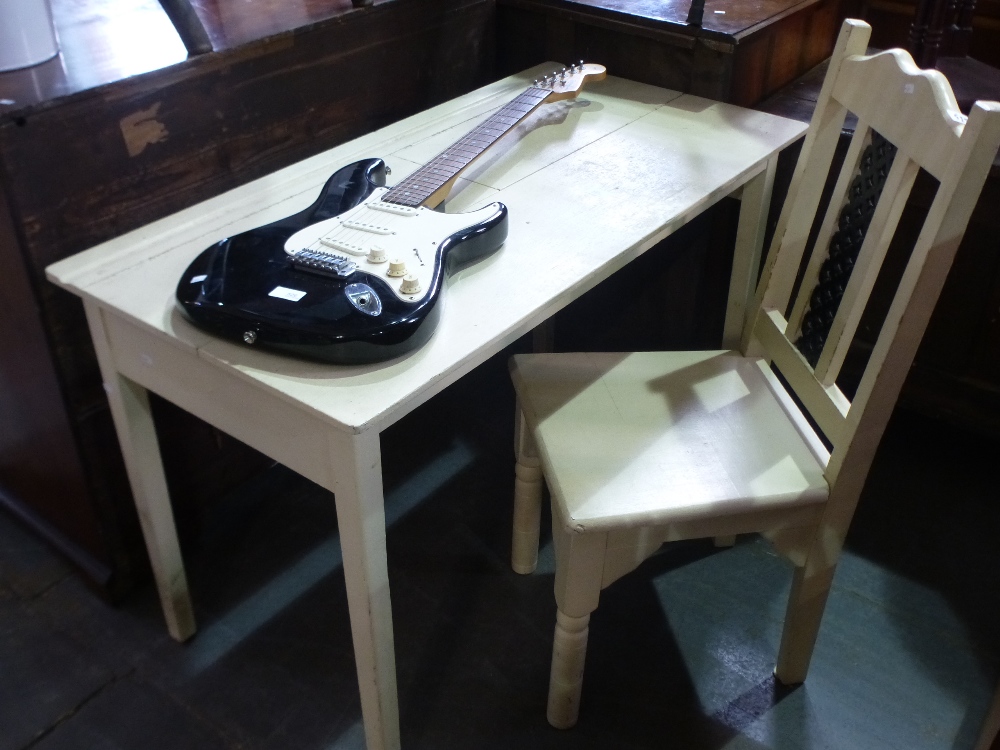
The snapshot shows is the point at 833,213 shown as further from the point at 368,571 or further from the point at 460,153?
the point at 368,571

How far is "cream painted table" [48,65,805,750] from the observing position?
916mm

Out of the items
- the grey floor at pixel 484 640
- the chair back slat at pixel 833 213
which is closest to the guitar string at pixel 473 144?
the chair back slat at pixel 833 213

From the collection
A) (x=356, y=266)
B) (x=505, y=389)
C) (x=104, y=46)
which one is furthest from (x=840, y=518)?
(x=104, y=46)

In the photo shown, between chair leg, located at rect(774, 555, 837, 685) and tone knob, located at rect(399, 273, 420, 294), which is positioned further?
chair leg, located at rect(774, 555, 837, 685)

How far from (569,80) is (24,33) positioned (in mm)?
779

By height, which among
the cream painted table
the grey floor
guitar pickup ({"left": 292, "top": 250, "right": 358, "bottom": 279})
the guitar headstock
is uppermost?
the guitar headstock

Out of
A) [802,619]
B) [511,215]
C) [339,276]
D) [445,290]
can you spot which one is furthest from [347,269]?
[802,619]

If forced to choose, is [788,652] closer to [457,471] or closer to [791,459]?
[791,459]

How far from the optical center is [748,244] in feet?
4.52

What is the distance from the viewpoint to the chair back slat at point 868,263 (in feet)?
3.48

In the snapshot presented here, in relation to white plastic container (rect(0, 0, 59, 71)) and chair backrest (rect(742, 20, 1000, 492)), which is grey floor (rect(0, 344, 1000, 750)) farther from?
white plastic container (rect(0, 0, 59, 71))

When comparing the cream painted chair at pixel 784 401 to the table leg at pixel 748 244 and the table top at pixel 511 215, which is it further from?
the table top at pixel 511 215

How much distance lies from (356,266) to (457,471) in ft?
2.67

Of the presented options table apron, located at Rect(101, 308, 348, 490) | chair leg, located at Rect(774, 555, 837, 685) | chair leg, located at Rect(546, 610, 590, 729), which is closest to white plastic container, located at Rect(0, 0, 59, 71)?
table apron, located at Rect(101, 308, 348, 490)
